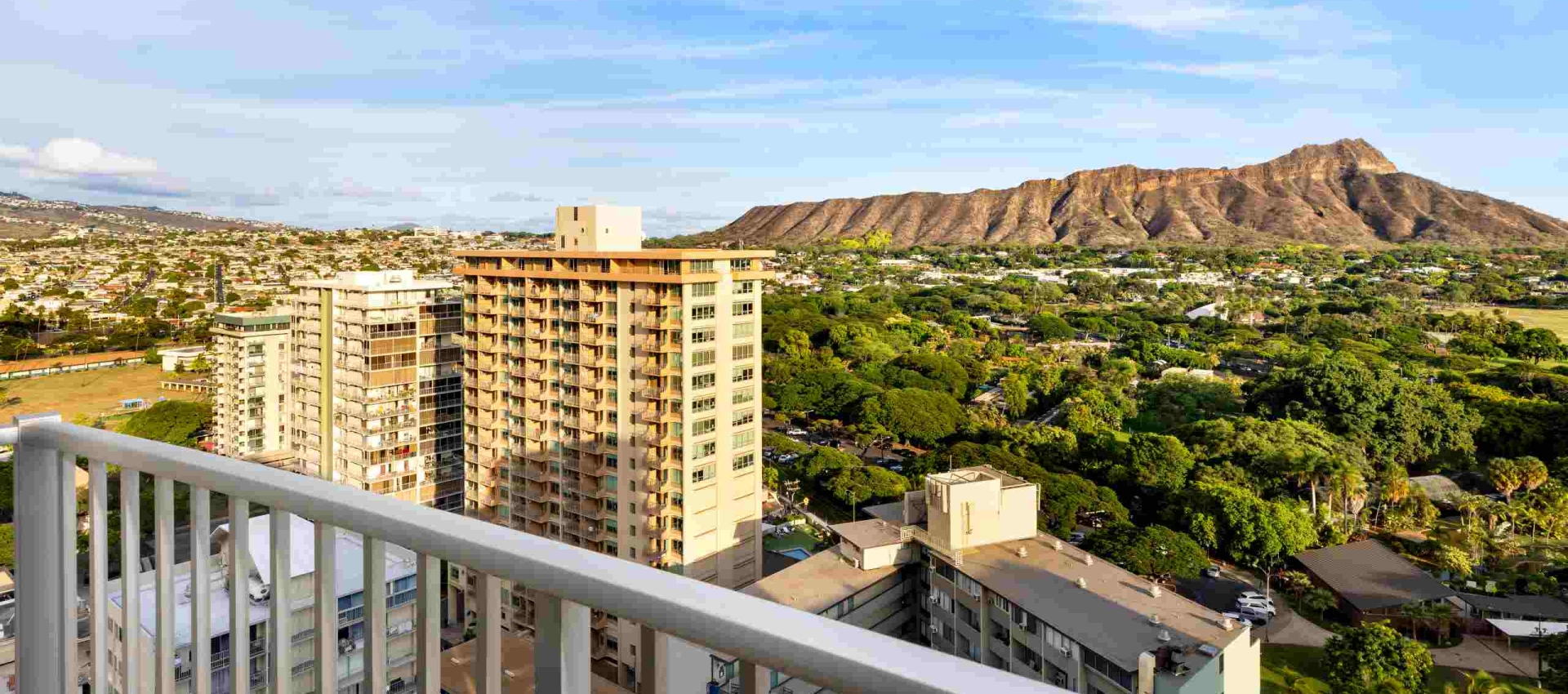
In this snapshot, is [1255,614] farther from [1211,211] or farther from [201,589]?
[1211,211]

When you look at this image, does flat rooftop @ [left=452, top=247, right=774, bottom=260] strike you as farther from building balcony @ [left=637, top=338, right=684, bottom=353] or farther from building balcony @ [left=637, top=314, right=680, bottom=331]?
building balcony @ [left=637, top=338, right=684, bottom=353]

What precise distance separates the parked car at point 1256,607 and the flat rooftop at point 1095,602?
331 centimetres

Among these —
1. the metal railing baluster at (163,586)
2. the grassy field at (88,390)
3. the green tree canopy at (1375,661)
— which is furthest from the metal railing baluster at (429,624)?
the grassy field at (88,390)

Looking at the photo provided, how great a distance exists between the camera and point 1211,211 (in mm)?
92500

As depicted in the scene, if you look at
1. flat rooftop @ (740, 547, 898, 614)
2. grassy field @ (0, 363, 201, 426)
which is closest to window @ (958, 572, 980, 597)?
flat rooftop @ (740, 547, 898, 614)

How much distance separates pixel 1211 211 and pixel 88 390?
9228 cm

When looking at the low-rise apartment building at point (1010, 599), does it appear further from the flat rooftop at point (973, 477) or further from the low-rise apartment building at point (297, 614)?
the low-rise apartment building at point (297, 614)

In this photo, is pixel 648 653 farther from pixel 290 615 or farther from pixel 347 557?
pixel 290 615

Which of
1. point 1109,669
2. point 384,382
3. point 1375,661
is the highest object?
point 384,382

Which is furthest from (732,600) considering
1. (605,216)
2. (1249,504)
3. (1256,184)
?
(1256,184)

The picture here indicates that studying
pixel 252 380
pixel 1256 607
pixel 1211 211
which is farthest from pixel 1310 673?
pixel 1211 211

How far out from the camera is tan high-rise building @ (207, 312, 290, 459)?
61.6ft

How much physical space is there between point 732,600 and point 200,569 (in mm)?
898

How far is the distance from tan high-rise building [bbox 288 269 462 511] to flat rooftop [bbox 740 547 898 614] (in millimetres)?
6906
